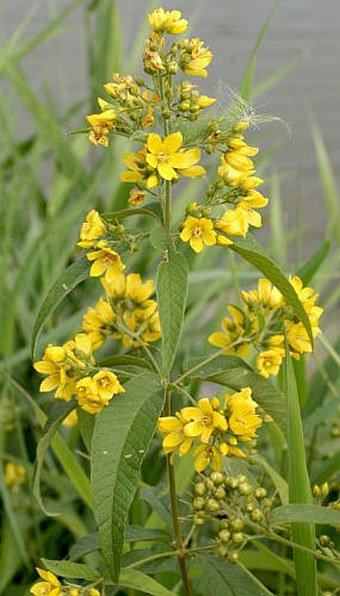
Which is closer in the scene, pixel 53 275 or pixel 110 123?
pixel 110 123

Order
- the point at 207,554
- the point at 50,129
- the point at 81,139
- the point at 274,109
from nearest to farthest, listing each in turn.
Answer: the point at 207,554, the point at 50,129, the point at 81,139, the point at 274,109

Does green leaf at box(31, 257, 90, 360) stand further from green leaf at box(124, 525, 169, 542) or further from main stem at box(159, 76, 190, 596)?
green leaf at box(124, 525, 169, 542)

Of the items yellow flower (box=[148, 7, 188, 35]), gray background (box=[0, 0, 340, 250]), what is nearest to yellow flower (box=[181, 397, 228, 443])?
yellow flower (box=[148, 7, 188, 35])

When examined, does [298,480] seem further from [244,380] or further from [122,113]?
[122,113]

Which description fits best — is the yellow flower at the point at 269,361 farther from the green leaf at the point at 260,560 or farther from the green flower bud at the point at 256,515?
the green leaf at the point at 260,560

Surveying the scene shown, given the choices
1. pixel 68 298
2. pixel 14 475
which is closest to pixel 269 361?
pixel 14 475

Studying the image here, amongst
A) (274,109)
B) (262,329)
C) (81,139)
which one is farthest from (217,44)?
(262,329)

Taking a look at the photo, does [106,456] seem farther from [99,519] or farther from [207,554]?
[207,554]
